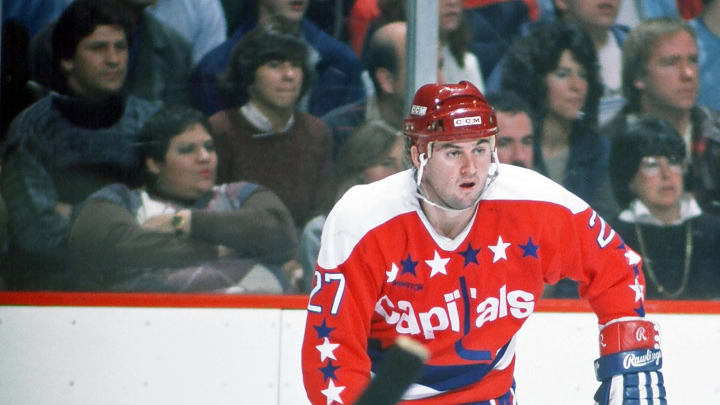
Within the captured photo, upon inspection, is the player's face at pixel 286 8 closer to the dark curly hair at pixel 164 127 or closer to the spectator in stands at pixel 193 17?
the spectator in stands at pixel 193 17

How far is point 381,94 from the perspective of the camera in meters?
3.06

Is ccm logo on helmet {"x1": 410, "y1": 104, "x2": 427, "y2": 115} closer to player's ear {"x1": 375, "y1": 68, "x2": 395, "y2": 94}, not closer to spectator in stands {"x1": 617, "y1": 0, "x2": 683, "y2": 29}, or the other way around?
player's ear {"x1": 375, "y1": 68, "x2": 395, "y2": 94}

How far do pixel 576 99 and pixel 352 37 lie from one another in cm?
71

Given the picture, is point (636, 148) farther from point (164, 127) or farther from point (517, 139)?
point (164, 127)

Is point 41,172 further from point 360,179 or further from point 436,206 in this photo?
point 436,206

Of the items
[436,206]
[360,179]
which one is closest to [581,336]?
[360,179]

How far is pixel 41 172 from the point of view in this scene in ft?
9.59

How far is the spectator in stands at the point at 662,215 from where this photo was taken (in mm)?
3250

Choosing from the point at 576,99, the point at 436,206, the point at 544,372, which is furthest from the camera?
the point at 576,99

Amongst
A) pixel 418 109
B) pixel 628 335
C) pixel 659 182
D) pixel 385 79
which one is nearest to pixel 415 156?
pixel 418 109

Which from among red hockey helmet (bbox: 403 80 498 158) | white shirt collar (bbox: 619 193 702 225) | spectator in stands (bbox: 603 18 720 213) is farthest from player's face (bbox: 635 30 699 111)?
red hockey helmet (bbox: 403 80 498 158)

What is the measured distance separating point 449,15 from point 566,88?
444 mm

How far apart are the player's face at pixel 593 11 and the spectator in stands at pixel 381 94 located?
0.53 meters

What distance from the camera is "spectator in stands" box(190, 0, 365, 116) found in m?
3.03
